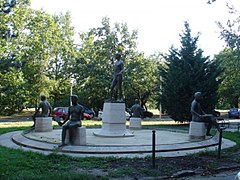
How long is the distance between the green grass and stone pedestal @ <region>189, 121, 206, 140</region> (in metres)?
4.78

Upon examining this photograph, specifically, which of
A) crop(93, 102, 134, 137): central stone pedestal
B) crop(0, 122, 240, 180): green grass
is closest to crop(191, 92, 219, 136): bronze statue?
crop(93, 102, 134, 137): central stone pedestal

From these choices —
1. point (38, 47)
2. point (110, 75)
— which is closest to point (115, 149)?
point (110, 75)

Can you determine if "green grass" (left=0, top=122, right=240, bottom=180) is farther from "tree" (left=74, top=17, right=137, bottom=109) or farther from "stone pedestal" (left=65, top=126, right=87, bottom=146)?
"tree" (left=74, top=17, right=137, bottom=109)

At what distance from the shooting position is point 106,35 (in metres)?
41.6

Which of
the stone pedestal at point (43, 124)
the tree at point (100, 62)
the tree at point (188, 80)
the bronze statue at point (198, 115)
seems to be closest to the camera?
the bronze statue at point (198, 115)

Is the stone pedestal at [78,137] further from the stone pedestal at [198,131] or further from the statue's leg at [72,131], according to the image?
the stone pedestal at [198,131]

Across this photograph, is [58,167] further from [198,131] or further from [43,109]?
[43,109]

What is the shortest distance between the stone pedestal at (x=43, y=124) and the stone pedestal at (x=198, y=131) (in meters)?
7.54

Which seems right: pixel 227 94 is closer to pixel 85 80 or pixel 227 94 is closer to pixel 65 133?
pixel 85 80

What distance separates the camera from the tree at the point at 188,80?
2448cm

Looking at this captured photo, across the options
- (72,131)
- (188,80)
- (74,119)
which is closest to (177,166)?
(72,131)

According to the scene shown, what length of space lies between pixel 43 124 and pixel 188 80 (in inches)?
510

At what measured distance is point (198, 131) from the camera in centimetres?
1337

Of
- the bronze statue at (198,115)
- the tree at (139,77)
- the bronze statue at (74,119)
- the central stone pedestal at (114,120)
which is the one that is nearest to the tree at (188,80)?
the bronze statue at (198,115)
